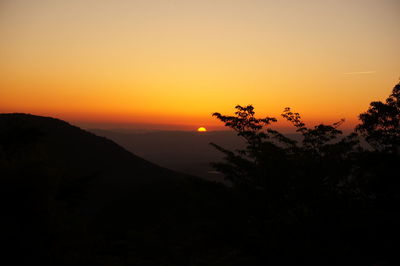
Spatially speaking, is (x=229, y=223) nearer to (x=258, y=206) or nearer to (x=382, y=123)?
(x=258, y=206)

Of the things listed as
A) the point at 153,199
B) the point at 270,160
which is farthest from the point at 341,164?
the point at 153,199

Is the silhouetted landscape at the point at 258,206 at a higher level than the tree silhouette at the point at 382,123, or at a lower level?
lower

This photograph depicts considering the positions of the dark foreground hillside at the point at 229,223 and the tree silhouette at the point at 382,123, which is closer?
the dark foreground hillside at the point at 229,223

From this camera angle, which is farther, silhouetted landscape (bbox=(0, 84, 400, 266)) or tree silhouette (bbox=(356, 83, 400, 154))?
tree silhouette (bbox=(356, 83, 400, 154))

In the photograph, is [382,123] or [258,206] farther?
[382,123]

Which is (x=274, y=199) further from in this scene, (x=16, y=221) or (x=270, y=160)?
(x=16, y=221)

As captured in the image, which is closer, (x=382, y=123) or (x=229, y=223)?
(x=229, y=223)

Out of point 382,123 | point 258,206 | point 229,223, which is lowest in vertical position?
point 229,223

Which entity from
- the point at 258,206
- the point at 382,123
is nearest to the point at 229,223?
the point at 258,206

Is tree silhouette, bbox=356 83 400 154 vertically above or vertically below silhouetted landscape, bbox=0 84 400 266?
above

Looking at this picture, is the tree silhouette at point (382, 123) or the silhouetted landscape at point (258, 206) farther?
the tree silhouette at point (382, 123)

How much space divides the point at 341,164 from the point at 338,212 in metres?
3.45

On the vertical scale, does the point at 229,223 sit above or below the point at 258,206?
below

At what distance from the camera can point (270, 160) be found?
14.0 metres
